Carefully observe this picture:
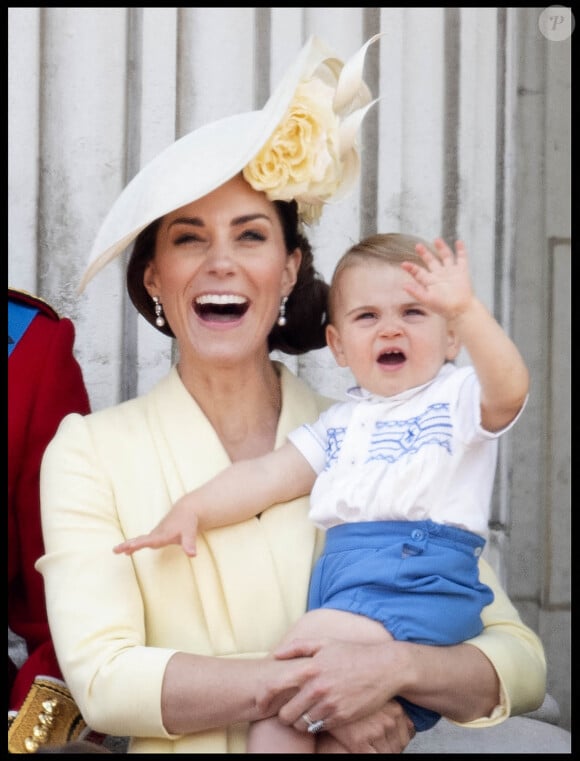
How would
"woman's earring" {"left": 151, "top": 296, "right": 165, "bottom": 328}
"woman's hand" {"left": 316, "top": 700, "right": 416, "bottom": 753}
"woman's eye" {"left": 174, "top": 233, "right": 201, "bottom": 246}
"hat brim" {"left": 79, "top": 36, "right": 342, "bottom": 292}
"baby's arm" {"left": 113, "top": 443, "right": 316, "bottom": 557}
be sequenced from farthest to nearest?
"woman's earring" {"left": 151, "top": 296, "right": 165, "bottom": 328}
"woman's eye" {"left": 174, "top": 233, "right": 201, "bottom": 246}
"hat brim" {"left": 79, "top": 36, "right": 342, "bottom": 292}
"baby's arm" {"left": 113, "top": 443, "right": 316, "bottom": 557}
"woman's hand" {"left": 316, "top": 700, "right": 416, "bottom": 753}

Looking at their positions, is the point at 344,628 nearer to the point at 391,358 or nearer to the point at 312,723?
the point at 312,723

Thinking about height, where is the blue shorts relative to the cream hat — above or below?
below

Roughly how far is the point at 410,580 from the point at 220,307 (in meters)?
0.75

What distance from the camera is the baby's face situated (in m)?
2.66

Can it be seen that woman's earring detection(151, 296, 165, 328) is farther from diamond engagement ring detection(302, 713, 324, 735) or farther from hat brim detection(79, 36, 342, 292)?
diamond engagement ring detection(302, 713, 324, 735)

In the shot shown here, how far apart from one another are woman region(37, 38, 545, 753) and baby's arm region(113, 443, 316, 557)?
45mm

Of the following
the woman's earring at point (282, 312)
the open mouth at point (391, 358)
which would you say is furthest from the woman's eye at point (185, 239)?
the open mouth at point (391, 358)

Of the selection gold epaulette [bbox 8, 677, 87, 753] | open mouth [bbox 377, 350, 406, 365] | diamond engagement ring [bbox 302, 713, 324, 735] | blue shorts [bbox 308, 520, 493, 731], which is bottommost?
gold epaulette [bbox 8, 677, 87, 753]

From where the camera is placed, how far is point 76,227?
390 cm

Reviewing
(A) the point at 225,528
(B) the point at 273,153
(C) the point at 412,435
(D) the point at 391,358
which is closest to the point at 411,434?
(C) the point at 412,435

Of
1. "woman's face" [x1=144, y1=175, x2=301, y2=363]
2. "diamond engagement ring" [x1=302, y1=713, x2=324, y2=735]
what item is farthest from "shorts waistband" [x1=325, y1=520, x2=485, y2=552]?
"woman's face" [x1=144, y1=175, x2=301, y2=363]

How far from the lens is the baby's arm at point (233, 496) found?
2.60 m

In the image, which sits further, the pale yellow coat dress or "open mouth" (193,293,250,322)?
"open mouth" (193,293,250,322)

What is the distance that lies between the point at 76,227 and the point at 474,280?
3.96ft
